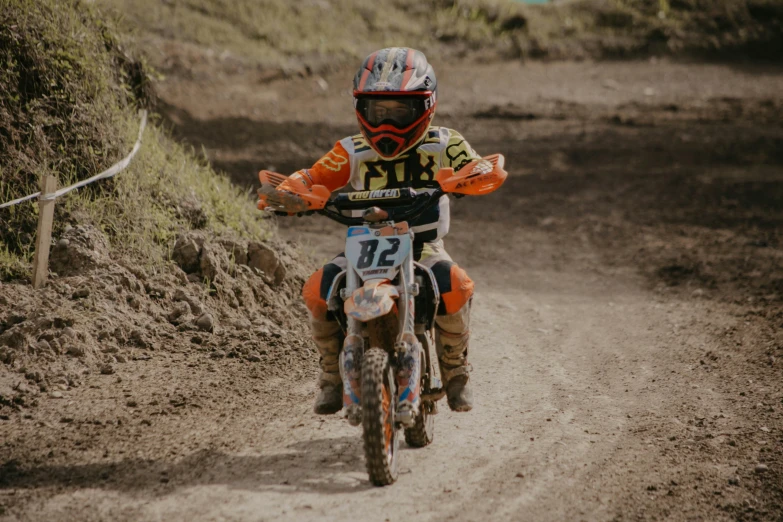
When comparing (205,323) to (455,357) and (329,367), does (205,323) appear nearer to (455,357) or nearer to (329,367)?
(329,367)

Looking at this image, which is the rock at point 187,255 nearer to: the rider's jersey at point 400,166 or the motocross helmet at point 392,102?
the rider's jersey at point 400,166

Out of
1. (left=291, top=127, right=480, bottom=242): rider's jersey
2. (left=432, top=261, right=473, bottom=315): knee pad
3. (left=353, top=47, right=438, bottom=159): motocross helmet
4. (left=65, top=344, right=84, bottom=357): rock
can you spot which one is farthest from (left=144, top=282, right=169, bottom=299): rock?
(left=432, top=261, right=473, bottom=315): knee pad

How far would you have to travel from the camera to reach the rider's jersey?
5.08 meters

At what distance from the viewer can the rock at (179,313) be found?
662 centimetres

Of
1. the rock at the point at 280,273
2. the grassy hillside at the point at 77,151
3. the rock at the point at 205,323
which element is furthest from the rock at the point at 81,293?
the rock at the point at 280,273

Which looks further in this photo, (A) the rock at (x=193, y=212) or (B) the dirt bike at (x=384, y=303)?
(A) the rock at (x=193, y=212)

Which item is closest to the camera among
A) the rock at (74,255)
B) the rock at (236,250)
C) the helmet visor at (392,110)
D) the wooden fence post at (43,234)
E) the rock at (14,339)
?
the helmet visor at (392,110)

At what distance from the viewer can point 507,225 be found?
38.3ft

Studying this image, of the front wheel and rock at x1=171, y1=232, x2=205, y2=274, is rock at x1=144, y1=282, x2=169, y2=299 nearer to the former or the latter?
rock at x1=171, y1=232, x2=205, y2=274

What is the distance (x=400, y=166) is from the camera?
16.8ft

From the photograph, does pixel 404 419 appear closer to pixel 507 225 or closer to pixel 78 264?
pixel 78 264

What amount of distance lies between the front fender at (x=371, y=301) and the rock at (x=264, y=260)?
332 centimetres

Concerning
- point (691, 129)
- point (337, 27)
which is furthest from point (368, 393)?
point (337, 27)

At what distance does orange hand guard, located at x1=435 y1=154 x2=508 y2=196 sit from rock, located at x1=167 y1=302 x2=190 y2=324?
289 centimetres
